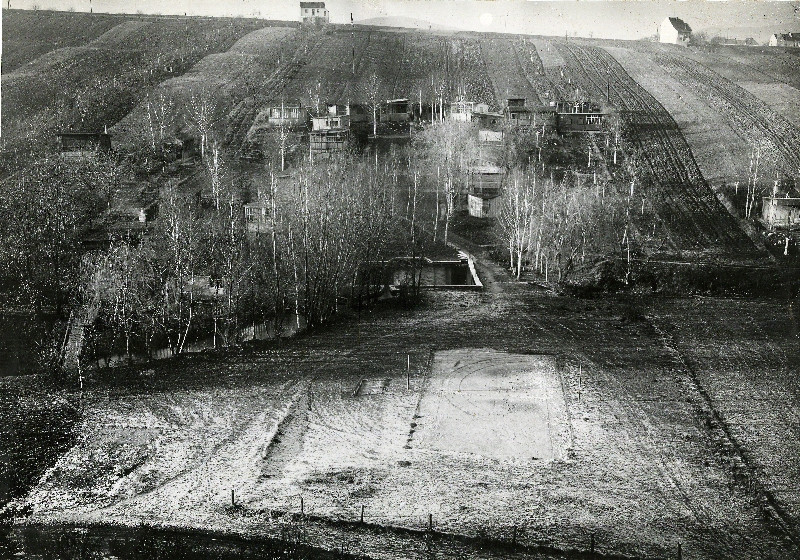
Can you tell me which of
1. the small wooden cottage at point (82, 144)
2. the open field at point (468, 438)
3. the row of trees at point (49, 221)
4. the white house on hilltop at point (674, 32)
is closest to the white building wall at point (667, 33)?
the white house on hilltop at point (674, 32)

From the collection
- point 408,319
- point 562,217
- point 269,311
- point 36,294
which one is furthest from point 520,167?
point 36,294

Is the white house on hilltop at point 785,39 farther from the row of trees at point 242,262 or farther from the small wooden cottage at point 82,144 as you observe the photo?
the small wooden cottage at point 82,144

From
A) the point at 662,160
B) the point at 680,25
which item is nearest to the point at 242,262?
the point at 662,160

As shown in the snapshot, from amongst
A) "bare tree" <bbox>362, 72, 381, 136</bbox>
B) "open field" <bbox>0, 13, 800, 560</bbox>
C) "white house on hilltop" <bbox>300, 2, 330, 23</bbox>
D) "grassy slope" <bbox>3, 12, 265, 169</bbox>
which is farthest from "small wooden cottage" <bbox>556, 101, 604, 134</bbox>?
"grassy slope" <bbox>3, 12, 265, 169</bbox>

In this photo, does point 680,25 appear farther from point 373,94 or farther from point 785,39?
point 373,94

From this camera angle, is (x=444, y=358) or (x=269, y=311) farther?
(x=269, y=311)

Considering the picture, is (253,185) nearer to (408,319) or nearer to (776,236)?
(408,319)
